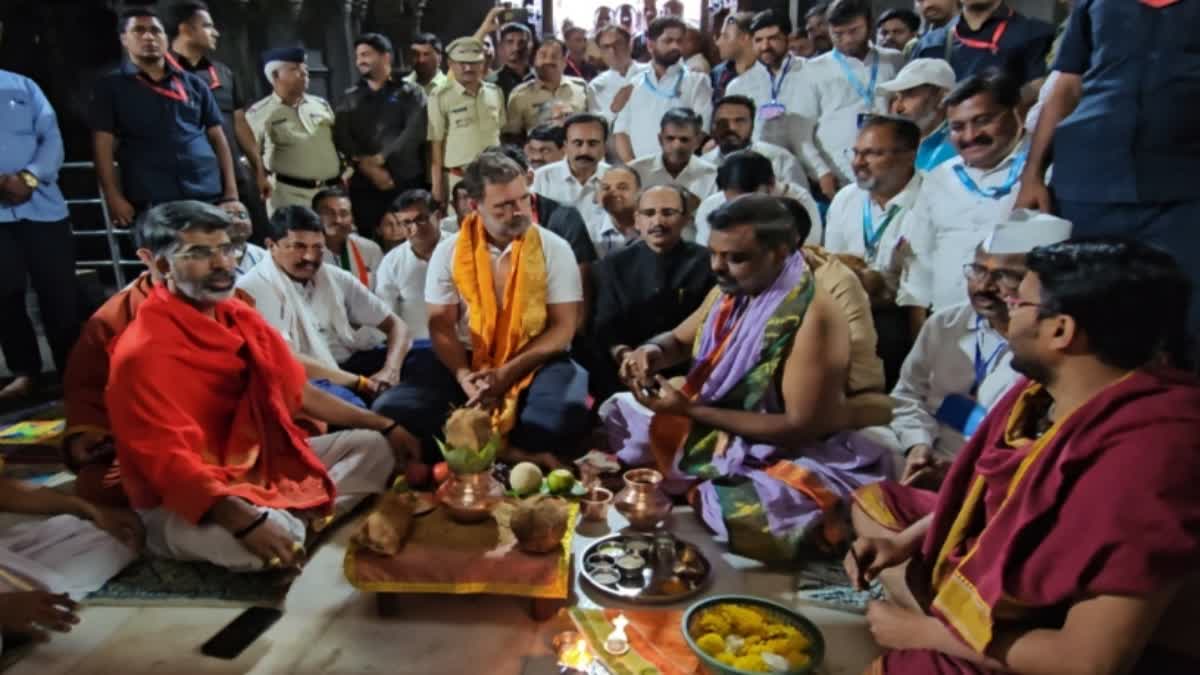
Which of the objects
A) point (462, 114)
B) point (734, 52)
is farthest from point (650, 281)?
point (734, 52)

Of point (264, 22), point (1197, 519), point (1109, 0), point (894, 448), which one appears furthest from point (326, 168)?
point (1197, 519)

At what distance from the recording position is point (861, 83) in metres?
5.14

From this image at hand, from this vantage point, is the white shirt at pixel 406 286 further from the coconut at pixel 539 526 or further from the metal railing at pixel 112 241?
the metal railing at pixel 112 241

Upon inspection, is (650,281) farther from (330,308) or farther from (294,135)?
(294,135)

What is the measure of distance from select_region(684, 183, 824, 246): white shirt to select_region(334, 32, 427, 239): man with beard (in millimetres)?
2511

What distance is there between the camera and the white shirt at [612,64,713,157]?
18.3ft

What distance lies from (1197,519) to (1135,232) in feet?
5.68

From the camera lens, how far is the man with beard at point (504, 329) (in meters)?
3.67

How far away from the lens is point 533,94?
6.31m

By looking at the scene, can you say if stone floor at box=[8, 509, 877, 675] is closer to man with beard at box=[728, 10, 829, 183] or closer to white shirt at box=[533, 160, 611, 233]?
white shirt at box=[533, 160, 611, 233]

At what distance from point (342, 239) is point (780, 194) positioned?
261 cm

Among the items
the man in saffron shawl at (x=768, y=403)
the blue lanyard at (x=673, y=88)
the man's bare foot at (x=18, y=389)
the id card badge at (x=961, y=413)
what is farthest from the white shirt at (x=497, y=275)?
the man's bare foot at (x=18, y=389)

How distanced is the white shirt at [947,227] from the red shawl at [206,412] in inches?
112

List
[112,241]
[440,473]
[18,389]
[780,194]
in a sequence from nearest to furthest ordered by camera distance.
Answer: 1. [440,473]
2. [780,194]
3. [18,389]
4. [112,241]
